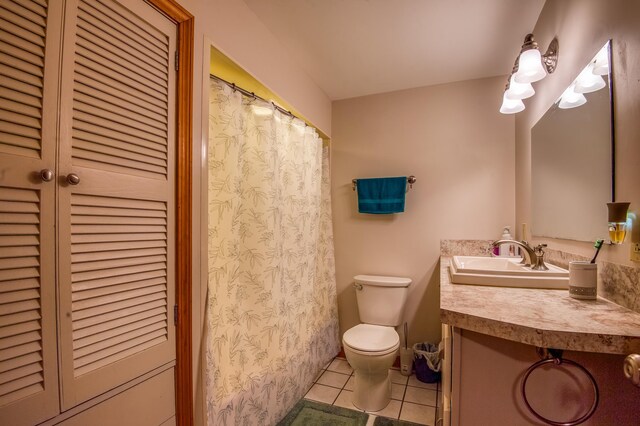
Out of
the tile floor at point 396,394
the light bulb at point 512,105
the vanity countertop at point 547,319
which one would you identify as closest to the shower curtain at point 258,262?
the tile floor at point 396,394

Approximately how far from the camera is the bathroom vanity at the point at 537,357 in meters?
0.69

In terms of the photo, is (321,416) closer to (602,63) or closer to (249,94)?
(249,94)

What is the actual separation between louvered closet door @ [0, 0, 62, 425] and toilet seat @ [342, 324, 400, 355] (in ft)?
4.77

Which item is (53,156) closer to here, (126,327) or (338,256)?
(126,327)

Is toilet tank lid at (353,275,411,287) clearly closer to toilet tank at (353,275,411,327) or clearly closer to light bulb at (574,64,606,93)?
toilet tank at (353,275,411,327)

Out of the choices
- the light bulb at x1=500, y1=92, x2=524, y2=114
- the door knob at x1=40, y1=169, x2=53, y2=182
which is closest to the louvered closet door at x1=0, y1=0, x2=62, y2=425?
the door knob at x1=40, y1=169, x2=53, y2=182

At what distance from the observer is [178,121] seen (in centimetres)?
113

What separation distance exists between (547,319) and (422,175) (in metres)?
1.76

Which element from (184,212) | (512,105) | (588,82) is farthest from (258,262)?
(512,105)

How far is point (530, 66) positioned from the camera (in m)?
1.34

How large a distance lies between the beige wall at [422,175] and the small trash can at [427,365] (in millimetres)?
201

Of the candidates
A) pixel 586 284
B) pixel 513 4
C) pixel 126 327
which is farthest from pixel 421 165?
pixel 126 327

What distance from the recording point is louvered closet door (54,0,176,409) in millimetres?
811

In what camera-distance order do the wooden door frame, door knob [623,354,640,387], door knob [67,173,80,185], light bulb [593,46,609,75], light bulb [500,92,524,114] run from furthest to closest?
light bulb [500,92,524,114], the wooden door frame, light bulb [593,46,609,75], door knob [67,173,80,185], door knob [623,354,640,387]
